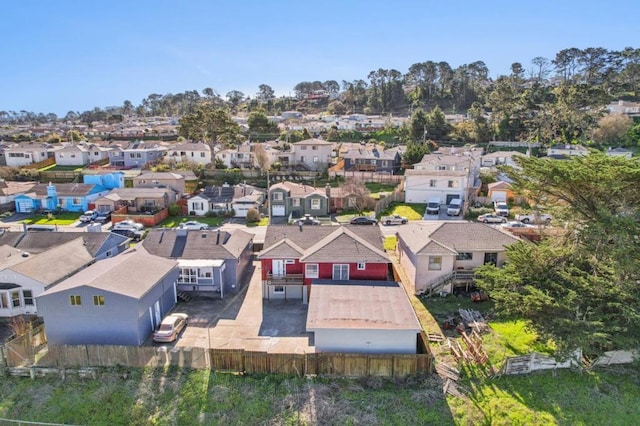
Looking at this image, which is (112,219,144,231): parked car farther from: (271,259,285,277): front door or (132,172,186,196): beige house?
(271,259,285,277): front door

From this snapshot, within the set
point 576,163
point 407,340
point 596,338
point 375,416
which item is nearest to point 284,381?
point 375,416

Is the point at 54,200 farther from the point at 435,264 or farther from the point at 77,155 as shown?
the point at 435,264

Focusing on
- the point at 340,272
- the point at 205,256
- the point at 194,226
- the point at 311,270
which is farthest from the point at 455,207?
the point at 205,256

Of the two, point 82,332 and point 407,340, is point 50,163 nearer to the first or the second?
point 82,332

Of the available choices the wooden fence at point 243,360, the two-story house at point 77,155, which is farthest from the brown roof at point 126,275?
the two-story house at point 77,155

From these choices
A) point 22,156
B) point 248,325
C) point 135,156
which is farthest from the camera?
point 22,156

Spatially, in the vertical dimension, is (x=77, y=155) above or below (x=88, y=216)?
above

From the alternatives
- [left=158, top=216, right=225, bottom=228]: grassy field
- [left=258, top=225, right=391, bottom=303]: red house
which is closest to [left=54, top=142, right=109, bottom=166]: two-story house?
[left=158, top=216, right=225, bottom=228]: grassy field
